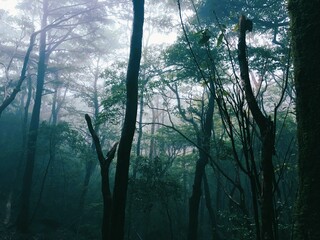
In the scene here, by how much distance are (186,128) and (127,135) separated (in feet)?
45.9

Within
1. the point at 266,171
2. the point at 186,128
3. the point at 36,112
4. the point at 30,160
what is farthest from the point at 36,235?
the point at 266,171

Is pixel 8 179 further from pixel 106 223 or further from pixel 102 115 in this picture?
pixel 106 223

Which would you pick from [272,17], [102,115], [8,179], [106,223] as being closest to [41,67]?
[8,179]

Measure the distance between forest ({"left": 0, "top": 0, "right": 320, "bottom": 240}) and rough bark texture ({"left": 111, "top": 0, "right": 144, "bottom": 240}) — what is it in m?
0.02

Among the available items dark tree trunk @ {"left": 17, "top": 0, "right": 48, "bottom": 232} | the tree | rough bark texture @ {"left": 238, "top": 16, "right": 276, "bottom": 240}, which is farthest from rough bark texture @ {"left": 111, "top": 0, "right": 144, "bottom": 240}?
dark tree trunk @ {"left": 17, "top": 0, "right": 48, "bottom": 232}

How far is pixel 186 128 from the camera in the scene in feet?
62.3

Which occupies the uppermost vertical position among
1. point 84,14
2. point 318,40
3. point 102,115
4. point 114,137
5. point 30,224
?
point 84,14

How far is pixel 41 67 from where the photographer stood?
1773cm

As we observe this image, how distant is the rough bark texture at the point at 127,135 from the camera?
4.82m

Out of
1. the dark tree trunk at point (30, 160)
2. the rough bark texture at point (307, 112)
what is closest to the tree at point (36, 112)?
the dark tree trunk at point (30, 160)

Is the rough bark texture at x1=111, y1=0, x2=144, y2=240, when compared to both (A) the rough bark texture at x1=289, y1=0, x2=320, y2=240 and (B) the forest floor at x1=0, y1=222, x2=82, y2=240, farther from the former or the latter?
(B) the forest floor at x1=0, y1=222, x2=82, y2=240

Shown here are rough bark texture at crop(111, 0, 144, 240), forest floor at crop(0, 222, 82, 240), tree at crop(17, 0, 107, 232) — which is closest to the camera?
rough bark texture at crop(111, 0, 144, 240)

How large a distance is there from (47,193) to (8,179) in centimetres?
300

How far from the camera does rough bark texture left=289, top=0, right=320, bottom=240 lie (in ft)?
3.49
